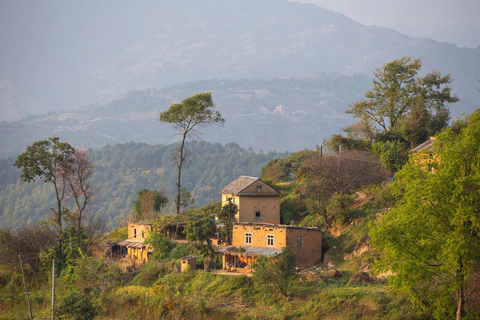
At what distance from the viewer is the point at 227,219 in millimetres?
42875

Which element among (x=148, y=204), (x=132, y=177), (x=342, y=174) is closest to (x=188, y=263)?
(x=342, y=174)

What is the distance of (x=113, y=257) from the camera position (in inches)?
1806

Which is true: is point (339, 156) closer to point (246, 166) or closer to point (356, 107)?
point (356, 107)

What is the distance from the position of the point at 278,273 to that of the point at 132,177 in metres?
129

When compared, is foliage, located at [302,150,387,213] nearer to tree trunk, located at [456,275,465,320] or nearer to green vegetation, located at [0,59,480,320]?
green vegetation, located at [0,59,480,320]

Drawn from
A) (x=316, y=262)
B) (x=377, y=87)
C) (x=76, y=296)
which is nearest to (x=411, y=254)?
(x=316, y=262)

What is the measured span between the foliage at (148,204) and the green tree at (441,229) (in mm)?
30655

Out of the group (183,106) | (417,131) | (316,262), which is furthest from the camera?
(417,131)

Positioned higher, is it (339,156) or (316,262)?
(339,156)

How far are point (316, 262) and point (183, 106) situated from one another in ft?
60.8

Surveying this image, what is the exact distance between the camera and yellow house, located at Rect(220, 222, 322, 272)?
38.0m

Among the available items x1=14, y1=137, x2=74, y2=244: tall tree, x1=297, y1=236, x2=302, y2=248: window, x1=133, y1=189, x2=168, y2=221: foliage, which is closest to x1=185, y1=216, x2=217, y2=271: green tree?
x1=297, y1=236, x2=302, y2=248: window

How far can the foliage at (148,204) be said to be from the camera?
173 feet

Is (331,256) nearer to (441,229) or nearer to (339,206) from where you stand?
(339,206)
